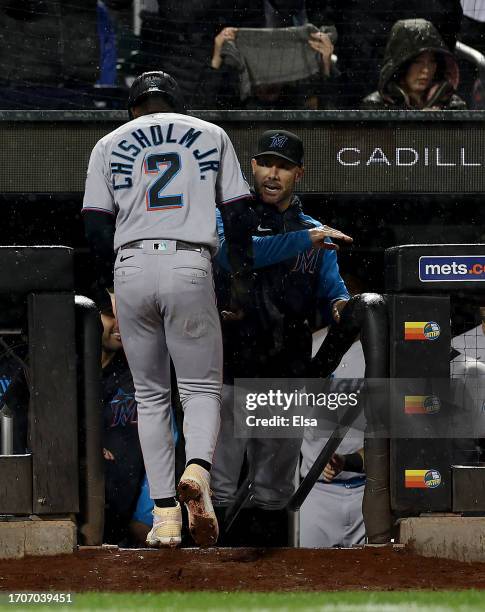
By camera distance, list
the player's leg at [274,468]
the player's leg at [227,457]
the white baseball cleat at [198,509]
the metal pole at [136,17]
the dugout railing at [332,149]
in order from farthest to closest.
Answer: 1. the metal pole at [136,17]
2. the dugout railing at [332,149]
3. the player's leg at [274,468]
4. the player's leg at [227,457]
5. the white baseball cleat at [198,509]

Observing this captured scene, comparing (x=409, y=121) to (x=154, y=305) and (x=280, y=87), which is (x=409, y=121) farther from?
(x=154, y=305)

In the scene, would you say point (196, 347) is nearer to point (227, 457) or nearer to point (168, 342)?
point (168, 342)

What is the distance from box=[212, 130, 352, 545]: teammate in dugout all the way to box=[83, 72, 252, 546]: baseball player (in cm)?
35

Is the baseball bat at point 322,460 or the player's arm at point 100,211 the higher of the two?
the player's arm at point 100,211

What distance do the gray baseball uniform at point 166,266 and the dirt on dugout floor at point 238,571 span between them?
0.28 metres

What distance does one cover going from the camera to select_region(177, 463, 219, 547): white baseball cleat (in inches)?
138

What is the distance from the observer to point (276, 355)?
14.6 feet

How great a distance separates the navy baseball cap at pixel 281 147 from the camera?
15.0 feet

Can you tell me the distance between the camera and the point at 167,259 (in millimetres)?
3756

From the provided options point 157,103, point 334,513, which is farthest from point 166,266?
point 334,513

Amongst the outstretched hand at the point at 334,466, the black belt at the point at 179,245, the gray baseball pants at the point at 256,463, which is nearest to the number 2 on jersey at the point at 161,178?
the black belt at the point at 179,245

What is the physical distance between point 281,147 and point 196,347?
1.20m

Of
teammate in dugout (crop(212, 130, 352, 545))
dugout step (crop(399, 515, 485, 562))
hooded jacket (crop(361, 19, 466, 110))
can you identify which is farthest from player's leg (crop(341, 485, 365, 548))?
hooded jacket (crop(361, 19, 466, 110))

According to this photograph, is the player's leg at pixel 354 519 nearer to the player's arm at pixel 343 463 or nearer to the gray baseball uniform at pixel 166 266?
the player's arm at pixel 343 463
